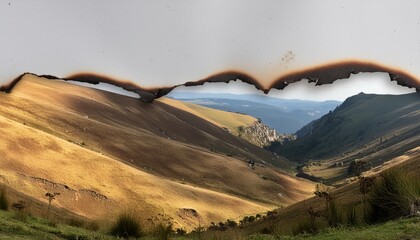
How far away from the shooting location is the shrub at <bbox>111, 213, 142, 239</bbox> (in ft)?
35.5

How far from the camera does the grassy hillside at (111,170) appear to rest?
32.3 meters

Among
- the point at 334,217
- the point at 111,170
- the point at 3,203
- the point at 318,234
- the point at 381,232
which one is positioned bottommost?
the point at 111,170

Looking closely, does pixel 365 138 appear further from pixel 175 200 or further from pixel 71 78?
pixel 71 78

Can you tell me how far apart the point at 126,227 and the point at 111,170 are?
31.9 m

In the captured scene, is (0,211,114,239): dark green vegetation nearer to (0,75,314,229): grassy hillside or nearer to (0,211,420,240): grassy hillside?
(0,211,420,240): grassy hillside

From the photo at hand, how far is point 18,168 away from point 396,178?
29276mm

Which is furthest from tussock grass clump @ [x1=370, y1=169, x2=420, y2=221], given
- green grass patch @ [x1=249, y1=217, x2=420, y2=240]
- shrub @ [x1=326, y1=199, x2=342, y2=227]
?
shrub @ [x1=326, y1=199, x2=342, y2=227]

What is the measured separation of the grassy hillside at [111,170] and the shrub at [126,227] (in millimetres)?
1188

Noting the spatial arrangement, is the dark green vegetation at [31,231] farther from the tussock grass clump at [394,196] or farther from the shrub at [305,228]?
the tussock grass clump at [394,196]

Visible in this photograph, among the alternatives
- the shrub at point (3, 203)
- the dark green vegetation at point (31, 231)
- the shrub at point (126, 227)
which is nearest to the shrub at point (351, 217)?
the shrub at point (126, 227)

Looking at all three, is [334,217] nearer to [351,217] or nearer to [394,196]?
[351,217]

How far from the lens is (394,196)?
30.5 feet

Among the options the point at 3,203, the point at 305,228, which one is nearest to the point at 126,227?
the point at 305,228

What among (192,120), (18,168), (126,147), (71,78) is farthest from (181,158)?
(192,120)
